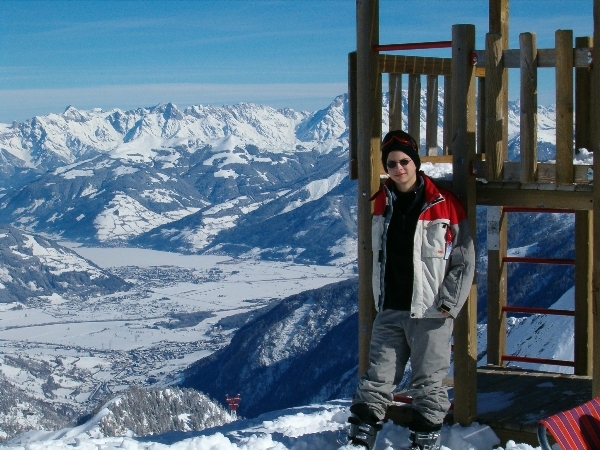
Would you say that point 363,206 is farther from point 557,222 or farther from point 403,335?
point 557,222

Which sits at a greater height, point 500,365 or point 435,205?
point 435,205

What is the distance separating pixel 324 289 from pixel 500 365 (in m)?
154

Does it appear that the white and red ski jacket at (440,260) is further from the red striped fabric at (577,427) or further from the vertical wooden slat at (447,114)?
the red striped fabric at (577,427)

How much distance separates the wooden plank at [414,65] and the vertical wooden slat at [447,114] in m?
0.17

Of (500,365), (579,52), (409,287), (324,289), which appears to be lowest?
(324,289)

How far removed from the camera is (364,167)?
25.9ft

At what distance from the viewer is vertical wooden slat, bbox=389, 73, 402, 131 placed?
8.78m

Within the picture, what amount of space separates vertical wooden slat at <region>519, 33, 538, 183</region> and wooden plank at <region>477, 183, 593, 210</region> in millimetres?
151

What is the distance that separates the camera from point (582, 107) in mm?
9211

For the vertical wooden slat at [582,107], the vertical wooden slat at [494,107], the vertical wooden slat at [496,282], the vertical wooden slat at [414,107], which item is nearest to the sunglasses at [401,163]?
the vertical wooden slat at [494,107]

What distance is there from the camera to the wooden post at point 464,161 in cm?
730

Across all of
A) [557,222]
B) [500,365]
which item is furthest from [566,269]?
[500,365]

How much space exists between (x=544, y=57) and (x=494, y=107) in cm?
59

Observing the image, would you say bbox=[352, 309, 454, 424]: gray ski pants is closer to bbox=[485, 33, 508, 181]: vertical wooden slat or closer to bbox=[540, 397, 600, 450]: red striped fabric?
bbox=[485, 33, 508, 181]: vertical wooden slat
